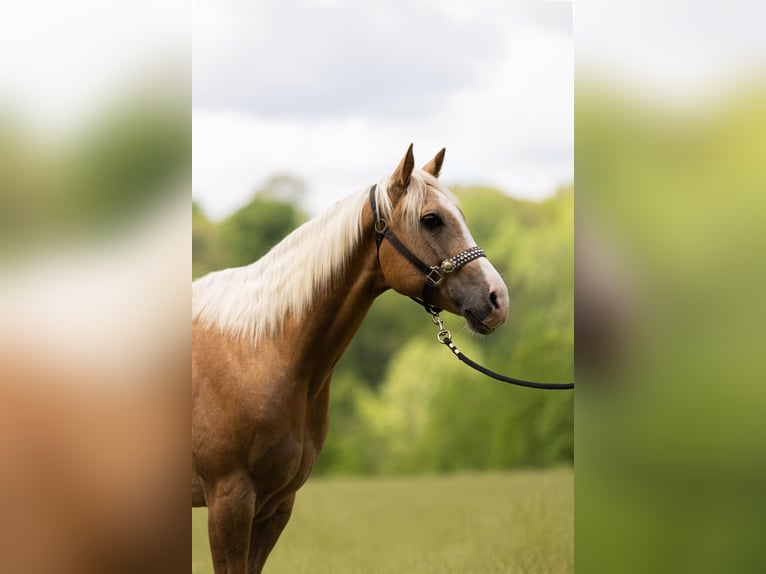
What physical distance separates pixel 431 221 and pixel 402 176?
7.7 inches

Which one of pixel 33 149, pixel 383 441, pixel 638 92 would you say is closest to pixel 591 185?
pixel 638 92

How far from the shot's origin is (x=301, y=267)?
2830mm

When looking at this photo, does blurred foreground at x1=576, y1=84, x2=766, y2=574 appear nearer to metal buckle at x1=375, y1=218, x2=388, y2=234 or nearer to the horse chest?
metal buckle at x1=375, y1=218, x2=388, y2=234

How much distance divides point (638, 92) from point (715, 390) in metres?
0.71

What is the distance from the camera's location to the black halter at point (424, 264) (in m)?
2.71

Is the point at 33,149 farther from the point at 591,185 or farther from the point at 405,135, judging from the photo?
the point at 405,135

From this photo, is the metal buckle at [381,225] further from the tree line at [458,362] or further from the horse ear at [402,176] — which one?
the tree line at [458,362]

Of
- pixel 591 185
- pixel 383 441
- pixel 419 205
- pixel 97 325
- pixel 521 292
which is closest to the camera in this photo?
pixel 97 325

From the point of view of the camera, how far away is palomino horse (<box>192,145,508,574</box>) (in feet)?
8.83

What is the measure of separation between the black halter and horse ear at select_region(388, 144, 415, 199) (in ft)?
0.26

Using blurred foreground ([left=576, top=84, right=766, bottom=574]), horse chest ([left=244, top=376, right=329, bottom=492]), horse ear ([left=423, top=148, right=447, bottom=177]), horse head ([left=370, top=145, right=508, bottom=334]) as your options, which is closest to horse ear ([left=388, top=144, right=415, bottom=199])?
horse head ([left=370, top=145, right=508, bottom=334])

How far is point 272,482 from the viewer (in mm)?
2750

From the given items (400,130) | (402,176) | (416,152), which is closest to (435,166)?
(402,176)

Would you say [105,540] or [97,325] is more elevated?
[97,325]
